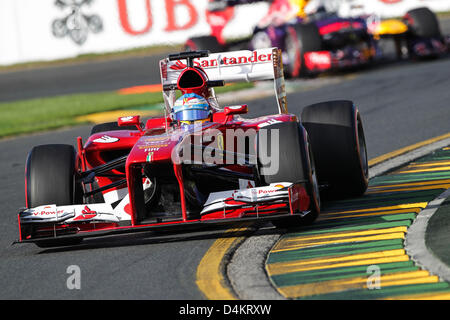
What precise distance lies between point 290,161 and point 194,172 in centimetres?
80

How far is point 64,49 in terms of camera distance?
27031 millimetres

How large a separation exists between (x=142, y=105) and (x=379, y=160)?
347 inches

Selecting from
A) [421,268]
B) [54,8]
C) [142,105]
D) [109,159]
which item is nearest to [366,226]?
[421,268]

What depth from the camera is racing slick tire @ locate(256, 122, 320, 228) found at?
7.15 m

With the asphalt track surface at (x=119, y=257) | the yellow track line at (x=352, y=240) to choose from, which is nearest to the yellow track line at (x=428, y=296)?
the asphalt track surface at (x=119, y=257)

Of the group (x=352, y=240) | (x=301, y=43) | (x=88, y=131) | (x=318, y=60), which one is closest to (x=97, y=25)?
(x=301, y=43)

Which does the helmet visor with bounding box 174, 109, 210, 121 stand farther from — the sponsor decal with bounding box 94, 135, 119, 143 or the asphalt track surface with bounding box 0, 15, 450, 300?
the asphalt track surface with bounding box 0, 15, 450, 300

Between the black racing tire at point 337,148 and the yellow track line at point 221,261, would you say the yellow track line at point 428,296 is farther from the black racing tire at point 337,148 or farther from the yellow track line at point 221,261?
the black racing tire at point 337,148

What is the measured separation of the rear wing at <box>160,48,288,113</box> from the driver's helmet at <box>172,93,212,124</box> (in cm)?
79

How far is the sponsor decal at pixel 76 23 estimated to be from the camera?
25.7 metres

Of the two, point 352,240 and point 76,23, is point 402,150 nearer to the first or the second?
point 352,240

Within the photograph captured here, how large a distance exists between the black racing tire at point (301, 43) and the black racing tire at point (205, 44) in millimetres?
1783

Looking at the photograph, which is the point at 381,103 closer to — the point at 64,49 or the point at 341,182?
the point at 341,182

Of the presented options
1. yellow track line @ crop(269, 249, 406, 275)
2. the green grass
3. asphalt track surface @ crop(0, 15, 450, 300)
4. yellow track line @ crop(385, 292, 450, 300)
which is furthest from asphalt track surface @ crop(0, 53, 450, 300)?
the green grass
